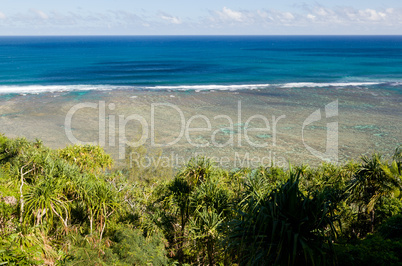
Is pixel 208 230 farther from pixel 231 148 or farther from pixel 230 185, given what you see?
pixel 231 148

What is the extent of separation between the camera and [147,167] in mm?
25641

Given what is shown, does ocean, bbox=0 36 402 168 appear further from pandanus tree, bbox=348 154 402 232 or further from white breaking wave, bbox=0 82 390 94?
pandanus tree, bbox=348 154 402 232

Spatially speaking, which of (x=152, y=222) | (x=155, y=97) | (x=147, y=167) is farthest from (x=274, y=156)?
(x=155, y=97)

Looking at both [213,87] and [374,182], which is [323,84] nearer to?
[213,87]

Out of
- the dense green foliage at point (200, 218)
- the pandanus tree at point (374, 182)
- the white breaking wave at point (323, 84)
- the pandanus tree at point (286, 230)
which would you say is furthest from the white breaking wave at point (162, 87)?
the pandanus tree at point (286, 230)

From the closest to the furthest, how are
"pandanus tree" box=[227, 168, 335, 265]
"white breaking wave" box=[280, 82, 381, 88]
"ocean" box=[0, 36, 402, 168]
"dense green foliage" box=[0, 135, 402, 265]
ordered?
1. "pandanus tree" box=[227, 168, 335, 265]
2. "dense green foliage" box=[0, 135, 402, 265]
3. "ocean" box=[0, 36, 402, 168]
4. "white breaking wave" box=[280, 82, 381, 88]

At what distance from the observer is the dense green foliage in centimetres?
847

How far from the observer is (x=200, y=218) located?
1234cm

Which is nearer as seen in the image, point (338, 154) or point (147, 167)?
point (147, 167)

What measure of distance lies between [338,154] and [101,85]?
49816mm

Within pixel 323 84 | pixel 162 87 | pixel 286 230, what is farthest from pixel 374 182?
pixel 323 84

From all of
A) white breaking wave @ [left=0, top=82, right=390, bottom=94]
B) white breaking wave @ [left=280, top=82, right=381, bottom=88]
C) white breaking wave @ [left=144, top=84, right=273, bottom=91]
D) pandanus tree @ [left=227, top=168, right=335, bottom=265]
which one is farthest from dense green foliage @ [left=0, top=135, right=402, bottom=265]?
white breaking wave @ [left=280, top=82, right=381, bottom=88]

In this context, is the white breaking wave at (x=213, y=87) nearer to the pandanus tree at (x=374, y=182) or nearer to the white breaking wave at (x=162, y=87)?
the white breaking wave at (x=162, y=87)

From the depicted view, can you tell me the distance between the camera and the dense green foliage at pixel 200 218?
8.47 m
